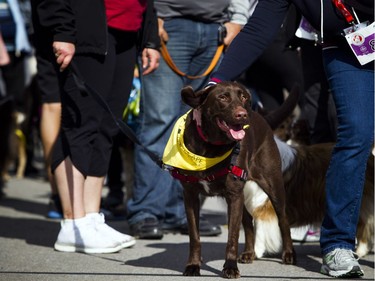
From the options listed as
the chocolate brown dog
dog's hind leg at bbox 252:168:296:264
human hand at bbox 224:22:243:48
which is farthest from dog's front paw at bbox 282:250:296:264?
human hand at bbox 224:22:243:48

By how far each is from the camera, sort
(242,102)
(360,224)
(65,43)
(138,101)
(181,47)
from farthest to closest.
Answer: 1. (138,101)
2. (181,47)
3. (360,224)
4. (65,43)
5. (242,102)

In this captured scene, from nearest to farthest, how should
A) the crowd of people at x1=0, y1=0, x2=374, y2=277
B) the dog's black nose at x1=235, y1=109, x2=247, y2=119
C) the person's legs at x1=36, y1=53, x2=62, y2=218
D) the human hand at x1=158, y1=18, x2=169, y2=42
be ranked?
the dog's black nose at x1=235, y1=109, x2=247, y2=119 → the crowd of people at x1=0, y1=0, x2=374, y2=277 → the human hand at x1=158, y1=18, x2=169, y2=42 → the person's legs at x1=36, y1=53, x2=62, y2=218

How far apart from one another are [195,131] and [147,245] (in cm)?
156

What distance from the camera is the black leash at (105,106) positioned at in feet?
17.3

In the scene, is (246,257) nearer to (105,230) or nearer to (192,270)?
(192,270)

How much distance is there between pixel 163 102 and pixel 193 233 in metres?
1.91

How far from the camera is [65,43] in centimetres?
552

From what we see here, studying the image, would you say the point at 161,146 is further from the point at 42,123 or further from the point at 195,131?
the point at 195,131

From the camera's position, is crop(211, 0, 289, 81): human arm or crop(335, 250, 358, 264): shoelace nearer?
crop(335, 250, 358, 264): shoelace

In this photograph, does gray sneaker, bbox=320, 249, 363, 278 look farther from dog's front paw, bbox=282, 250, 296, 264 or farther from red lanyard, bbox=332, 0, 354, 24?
red lanyard, bbox=332, 0, 354, 24

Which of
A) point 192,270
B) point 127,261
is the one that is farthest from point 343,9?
point 127,261

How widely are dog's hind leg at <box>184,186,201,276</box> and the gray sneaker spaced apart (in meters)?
0.72

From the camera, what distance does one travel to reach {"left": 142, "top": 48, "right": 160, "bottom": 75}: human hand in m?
6.33

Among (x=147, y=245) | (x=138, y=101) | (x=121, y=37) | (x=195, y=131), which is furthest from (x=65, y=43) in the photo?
(x=138, y=101)
